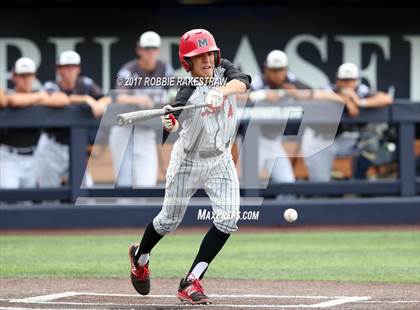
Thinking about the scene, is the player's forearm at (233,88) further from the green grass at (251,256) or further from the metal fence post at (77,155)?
the metal fence post at (77,155)

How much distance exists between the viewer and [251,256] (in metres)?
9.60

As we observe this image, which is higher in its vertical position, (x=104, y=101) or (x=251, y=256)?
(x=104, y=101)

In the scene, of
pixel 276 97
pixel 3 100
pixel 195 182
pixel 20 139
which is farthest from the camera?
pixel 276 97

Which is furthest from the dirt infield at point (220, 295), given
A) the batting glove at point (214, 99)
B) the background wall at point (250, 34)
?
the background wall at point (250, 34)

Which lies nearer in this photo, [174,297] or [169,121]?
[169,121]

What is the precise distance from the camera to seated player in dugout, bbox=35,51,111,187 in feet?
37.6

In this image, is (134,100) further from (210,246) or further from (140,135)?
(210,246)

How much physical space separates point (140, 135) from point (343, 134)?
7.38 ft

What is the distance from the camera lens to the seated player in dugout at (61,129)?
11.4 m

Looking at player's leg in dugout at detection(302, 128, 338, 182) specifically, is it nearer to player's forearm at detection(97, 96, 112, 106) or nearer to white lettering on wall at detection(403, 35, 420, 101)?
player's forearm at detection(97, 96, 112, 106)

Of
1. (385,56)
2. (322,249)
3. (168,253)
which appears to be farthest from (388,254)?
(385,56)

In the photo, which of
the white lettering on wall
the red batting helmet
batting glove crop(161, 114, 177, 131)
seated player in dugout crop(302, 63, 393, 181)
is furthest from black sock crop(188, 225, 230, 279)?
the white lettering on wall

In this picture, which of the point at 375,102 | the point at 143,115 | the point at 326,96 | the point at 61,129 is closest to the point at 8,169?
the point at 61,129

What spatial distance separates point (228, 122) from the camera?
6.75m
